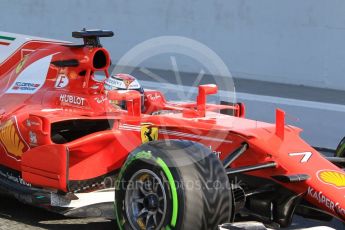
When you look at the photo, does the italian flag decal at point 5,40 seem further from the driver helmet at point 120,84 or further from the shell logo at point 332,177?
the shell logo at point 332,177

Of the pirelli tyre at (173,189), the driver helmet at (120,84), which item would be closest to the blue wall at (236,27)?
the driver helmet at (120,84)

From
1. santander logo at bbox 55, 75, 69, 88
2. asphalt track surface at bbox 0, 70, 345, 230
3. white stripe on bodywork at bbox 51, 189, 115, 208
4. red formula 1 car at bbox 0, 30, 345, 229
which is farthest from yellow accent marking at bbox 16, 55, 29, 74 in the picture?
white stripe on bodywork at bbox 51, 189, 115, 208

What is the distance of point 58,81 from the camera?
18.8 feet

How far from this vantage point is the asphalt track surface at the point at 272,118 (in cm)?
521

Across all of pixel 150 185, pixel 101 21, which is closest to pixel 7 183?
pixel 150 185

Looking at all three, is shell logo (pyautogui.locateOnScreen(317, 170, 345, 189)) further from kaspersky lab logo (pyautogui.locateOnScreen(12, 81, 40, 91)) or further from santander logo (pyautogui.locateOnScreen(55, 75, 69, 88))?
kaspersky lab logo (pyautogui.locateOnScreen(12, 81, 40, 91))

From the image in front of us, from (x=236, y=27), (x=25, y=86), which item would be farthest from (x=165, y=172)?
(x=236, y=27)

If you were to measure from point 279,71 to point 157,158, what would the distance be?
31.5 feet

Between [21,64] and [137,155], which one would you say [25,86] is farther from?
[137,155]

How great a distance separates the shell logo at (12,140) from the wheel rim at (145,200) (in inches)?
53.0

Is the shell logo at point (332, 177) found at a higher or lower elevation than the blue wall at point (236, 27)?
lower

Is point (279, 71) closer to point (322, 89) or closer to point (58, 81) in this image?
point (322, 89)

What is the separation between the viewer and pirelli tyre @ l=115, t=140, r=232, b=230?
3.95m

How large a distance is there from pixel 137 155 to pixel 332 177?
1.42 metres
